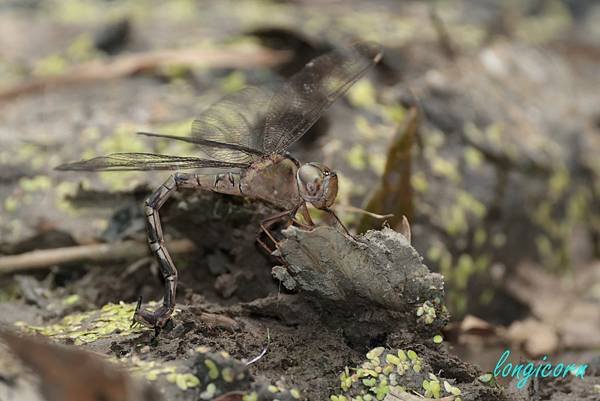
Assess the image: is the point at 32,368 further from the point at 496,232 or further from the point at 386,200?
the point at 496,232

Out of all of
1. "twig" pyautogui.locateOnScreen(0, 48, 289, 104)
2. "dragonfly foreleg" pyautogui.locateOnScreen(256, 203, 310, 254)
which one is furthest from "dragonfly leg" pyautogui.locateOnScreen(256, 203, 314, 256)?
"twig" pyautogui.locateOnScreen(0, 48, 289, 104)

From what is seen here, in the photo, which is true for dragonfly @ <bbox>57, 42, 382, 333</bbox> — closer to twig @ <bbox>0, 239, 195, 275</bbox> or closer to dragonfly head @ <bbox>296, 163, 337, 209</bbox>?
dragonfly head @ <bbox>296, 163, 337, 209</bbox>

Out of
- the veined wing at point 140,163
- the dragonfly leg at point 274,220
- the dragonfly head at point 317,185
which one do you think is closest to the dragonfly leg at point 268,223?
the dragonfly leg at point 274,220

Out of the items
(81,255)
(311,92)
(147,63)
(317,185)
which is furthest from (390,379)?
(147,63)

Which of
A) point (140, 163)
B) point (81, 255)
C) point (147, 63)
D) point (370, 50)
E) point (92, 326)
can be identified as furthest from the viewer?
point (147, 63)

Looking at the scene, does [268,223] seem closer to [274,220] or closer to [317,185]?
[274,220]
